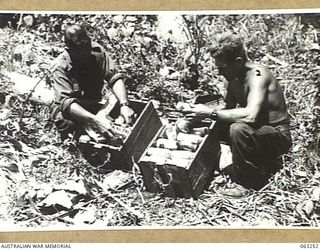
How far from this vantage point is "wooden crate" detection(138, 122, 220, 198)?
2.56 ft

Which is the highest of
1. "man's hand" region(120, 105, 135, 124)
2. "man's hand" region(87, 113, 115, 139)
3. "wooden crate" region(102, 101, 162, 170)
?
"man's hand" region(120, 105, 135, 124)

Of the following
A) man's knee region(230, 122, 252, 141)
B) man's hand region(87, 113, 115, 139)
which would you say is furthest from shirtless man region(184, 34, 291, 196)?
man's hand region(87, 113, 115, 139)

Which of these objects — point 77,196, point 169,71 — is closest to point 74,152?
point 77,196

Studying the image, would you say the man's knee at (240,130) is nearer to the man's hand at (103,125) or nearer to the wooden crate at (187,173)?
the wooden crate at (187,173)

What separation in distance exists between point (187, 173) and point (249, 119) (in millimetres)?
123

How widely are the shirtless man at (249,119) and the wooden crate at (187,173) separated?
0.02 meters

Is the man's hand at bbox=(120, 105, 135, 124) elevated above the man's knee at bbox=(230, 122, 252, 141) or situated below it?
above

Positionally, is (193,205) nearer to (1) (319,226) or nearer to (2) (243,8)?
(1) (319,226)

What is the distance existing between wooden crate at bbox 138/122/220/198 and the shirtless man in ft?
0.07

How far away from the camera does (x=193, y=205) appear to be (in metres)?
0.79

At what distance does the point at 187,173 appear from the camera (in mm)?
776

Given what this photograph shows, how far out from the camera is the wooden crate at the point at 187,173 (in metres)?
0.78

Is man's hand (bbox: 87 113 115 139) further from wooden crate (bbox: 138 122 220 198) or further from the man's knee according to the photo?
the man's knee

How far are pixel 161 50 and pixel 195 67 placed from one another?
59 mm
